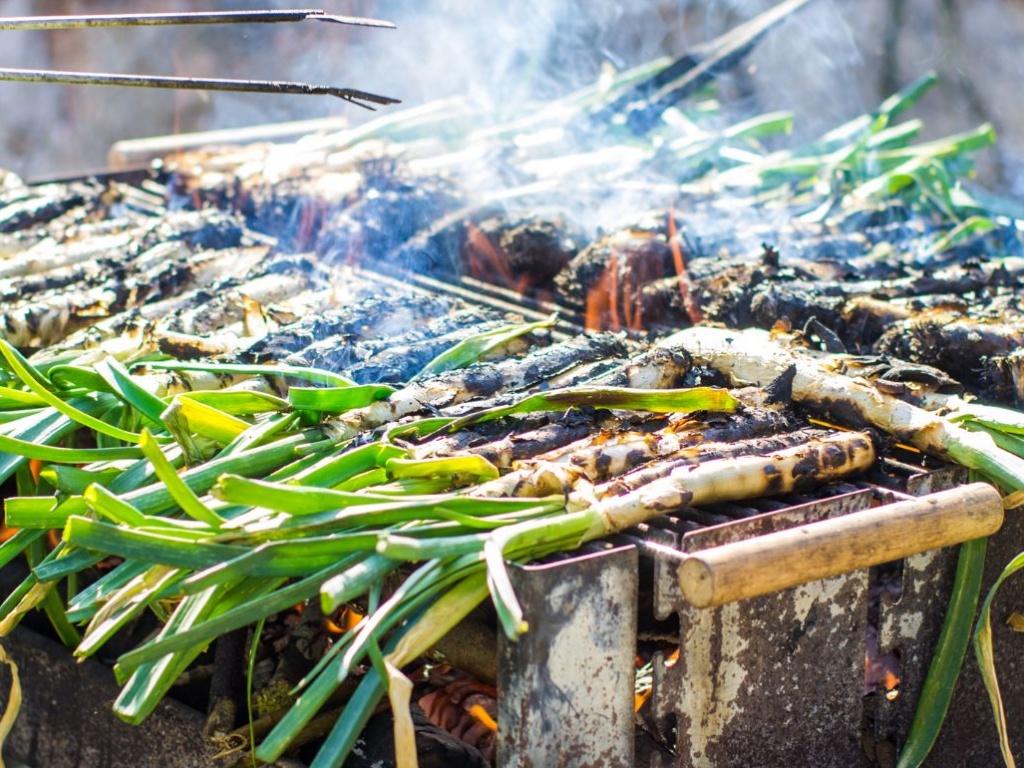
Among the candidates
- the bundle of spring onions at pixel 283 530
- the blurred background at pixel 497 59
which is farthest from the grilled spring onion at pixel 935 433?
the blurred background at pixel 497 59

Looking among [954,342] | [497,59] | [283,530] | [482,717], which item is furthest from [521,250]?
[497,59]

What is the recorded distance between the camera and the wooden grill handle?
2.24 metres

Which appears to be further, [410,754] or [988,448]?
[988,448]

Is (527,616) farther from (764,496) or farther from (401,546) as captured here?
(764,496)

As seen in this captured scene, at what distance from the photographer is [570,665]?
241cm

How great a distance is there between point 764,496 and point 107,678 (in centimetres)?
205

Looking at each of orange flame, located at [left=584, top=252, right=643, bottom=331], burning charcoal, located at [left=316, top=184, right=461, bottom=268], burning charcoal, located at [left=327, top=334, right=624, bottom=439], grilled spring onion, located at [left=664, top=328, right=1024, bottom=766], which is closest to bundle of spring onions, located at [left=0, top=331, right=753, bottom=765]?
burning charcoal, located at [left=327, top=334, right=624, bottom=439]

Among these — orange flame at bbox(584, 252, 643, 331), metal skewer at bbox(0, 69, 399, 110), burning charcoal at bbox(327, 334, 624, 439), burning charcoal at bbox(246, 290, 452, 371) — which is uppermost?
metal skewer at bbox(0, 69, 399, 110)

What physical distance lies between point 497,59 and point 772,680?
754cm

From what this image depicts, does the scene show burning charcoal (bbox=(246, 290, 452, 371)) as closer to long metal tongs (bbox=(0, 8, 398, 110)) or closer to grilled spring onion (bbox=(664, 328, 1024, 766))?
long metal tongs (bbox=(0, 8, 398, 110))

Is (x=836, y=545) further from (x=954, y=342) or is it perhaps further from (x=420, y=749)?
(x=954, y=342)

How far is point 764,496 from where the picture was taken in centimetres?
285

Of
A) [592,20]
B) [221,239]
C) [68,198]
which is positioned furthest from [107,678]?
[592,20]

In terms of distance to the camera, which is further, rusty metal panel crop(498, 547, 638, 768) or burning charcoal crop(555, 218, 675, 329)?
burning charcoal crop(555, 218, 675, 329)
